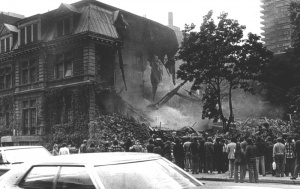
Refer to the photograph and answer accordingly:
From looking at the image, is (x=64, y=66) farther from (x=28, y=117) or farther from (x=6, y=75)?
(x=6, y=75)

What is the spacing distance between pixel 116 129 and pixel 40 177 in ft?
78.1

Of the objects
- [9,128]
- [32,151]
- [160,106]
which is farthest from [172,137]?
[32,151]

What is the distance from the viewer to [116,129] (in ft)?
94.5

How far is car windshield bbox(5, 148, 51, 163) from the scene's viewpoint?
10.7m

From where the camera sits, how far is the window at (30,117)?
33375mm

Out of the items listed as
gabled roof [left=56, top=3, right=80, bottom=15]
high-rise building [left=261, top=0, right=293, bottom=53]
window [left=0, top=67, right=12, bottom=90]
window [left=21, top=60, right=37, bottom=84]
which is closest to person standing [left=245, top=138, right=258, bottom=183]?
gabled roof [left=56, top=3, right=80, bottom=15]

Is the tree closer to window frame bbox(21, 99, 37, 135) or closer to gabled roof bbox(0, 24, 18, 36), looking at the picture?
window frame bbox(21, 99, 37, 135)

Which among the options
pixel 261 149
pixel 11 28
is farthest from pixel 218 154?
pixel 11 28

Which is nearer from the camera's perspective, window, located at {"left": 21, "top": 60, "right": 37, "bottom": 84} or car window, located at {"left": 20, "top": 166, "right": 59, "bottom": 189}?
car window, located at {"left": 20, "top": 166, "right": 59, "bottom": 189}

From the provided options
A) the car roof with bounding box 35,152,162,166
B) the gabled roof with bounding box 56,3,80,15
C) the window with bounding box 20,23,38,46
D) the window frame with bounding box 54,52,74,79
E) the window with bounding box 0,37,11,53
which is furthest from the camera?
the window with bounding box 0,37,11,53

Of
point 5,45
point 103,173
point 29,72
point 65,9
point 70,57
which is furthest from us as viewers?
point 5,45

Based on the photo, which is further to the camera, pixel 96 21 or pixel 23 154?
pixel 96 21

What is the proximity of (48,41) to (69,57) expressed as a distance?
2429 millimetres

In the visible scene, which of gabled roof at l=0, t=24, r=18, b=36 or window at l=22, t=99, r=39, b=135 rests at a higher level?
A: gabled roof at l=0, t=24, r=18, b=36
